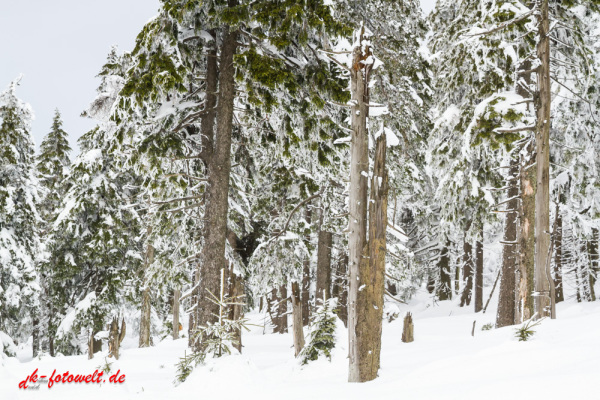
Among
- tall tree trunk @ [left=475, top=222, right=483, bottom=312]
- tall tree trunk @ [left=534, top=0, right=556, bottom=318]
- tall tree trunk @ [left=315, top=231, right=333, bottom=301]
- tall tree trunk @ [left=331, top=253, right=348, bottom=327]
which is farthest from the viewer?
tall tree trunk @ [left=475, top=222, right=483, bottom=312]

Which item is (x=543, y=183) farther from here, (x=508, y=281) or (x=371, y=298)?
(x=371, y=298)

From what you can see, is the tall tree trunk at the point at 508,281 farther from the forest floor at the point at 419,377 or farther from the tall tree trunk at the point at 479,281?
the tall tree trunk at the point at 479,281

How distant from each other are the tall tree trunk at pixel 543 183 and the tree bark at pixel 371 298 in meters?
4.44

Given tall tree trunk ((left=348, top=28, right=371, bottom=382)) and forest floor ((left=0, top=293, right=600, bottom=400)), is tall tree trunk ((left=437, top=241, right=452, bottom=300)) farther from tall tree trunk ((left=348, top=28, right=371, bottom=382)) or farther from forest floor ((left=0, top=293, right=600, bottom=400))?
tall tree trunk ((left=348, top=28, right=371, bottom=382))

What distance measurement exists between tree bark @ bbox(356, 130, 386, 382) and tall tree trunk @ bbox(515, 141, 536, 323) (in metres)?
5.51

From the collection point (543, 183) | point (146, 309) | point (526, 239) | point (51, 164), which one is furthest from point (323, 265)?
point (51, 164)

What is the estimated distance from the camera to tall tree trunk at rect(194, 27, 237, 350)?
9.08 m

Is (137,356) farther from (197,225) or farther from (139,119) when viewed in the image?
(139,119)

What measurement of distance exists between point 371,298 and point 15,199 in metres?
15.9

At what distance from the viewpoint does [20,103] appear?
1841 centimetres

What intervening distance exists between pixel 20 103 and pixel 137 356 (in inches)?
426

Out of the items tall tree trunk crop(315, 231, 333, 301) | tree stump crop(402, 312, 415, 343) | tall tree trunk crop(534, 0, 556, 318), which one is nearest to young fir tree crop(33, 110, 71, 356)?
tall tree trunk crop(315, 231, 333, 301)

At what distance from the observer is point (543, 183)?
383 inches

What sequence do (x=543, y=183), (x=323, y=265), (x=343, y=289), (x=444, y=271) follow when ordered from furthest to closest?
(x=444, y=271)
(x=343, y=289)
(x=323, y=265)
(x=543, y=183)
